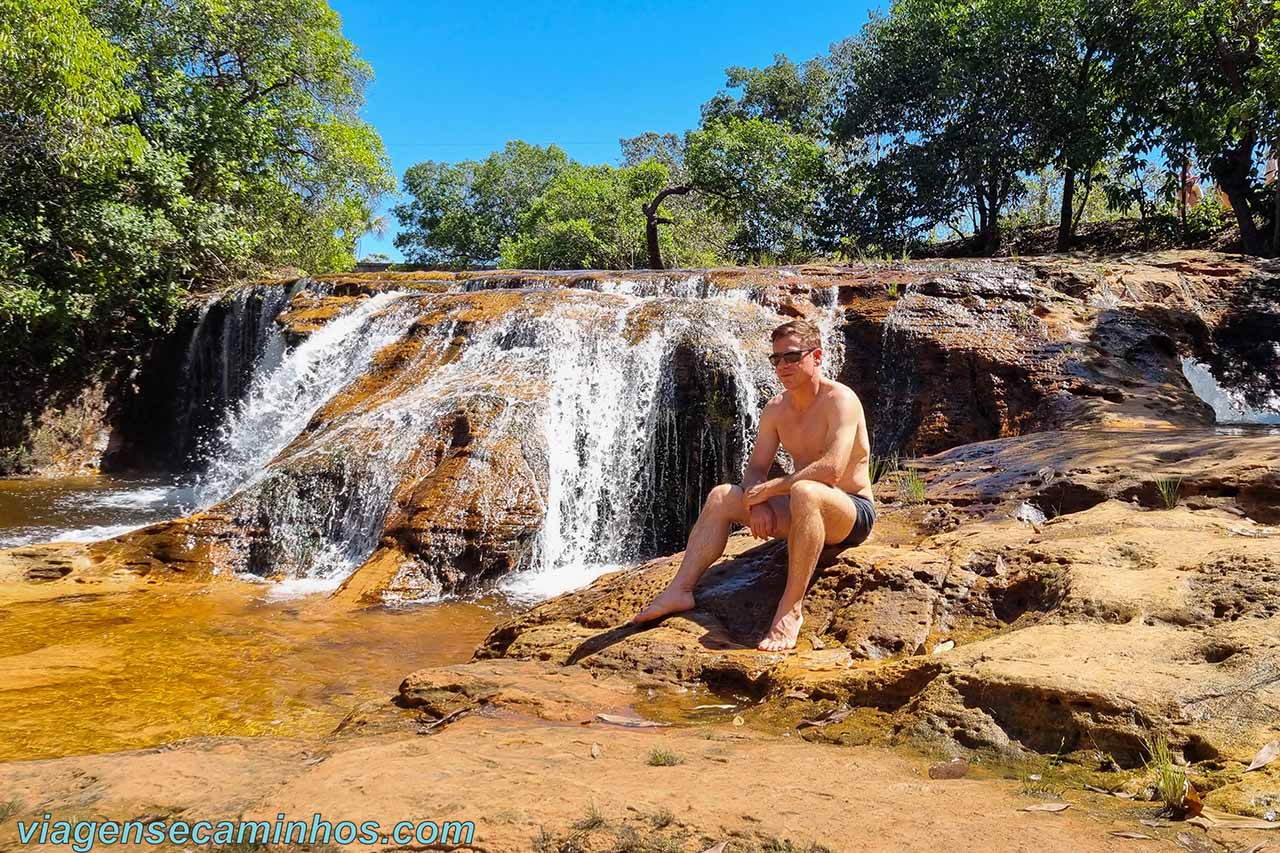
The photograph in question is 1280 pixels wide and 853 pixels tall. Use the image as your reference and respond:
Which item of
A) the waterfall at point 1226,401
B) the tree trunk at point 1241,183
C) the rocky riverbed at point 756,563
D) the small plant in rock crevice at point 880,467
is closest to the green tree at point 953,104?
the tree trunk at point 1241,183

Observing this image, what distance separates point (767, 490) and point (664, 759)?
1.79 m

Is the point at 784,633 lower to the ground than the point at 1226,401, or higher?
lower

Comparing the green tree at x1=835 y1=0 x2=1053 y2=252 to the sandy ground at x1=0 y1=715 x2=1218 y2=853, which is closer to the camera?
the sandy ground at x1=0 y1=715 x2=1218 y2=853

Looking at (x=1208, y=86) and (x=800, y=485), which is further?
(x=1208, y=86)

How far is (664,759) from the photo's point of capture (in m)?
2.37

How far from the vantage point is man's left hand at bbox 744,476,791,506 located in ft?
12.9

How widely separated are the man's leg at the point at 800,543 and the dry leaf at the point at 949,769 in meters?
1.19

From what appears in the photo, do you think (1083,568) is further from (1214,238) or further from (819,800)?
(1214,238)

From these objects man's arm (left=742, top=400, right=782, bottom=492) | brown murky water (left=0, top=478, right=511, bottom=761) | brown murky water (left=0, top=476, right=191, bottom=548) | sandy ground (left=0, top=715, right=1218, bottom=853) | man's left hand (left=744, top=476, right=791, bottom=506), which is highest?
man's arm (left=742, top=400, right=782, bottom=492)

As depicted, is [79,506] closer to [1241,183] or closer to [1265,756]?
[1265,756]

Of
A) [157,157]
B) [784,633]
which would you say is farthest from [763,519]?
[157,157]

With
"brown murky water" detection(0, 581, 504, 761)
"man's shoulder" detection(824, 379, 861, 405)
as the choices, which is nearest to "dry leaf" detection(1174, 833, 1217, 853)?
"man's shoulder" detection(824, 379, 861, 405)

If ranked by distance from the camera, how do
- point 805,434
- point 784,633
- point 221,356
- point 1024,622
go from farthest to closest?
1. point 221,356
2. point 805,434
3. point 784,633
4. point 1024,622

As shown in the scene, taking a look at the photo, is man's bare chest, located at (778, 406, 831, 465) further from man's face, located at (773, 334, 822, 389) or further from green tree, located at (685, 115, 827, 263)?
green tree, located at (685, 115, 827, 263)
